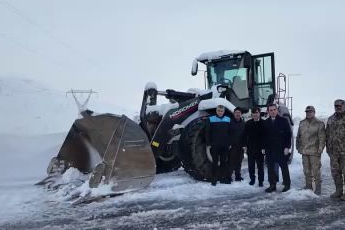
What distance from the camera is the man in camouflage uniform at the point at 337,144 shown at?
6.46m

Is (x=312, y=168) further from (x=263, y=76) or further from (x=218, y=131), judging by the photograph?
(x=263, y=76)

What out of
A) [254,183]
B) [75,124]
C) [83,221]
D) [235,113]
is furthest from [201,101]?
[83,221]

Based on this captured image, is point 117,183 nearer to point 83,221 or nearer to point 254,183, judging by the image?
point 83,221

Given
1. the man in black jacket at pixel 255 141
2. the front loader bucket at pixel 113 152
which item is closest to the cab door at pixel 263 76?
the man in black jacket at pixel 255 141

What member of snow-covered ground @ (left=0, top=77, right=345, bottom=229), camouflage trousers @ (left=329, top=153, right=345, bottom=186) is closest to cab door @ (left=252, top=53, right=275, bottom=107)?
snow-covered ground @ (left=0, top=77, right=345, bottom=229)

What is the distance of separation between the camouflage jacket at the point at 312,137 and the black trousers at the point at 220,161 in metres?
1.36

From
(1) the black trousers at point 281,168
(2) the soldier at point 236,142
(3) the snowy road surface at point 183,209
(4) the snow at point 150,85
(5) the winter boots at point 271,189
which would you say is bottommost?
(3) the snowy road surface at point 183,209

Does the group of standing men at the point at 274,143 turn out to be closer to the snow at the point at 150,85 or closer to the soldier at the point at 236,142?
the soldier at the point at 236,142

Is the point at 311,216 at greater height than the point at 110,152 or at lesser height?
lesser

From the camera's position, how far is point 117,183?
22.4 ft

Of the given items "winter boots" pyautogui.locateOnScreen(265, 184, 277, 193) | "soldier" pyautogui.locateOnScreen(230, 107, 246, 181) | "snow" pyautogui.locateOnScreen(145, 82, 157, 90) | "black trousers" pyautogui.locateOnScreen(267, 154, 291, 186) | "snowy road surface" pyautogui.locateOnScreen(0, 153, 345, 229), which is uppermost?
"snow" pyautogui.locateOnScreen(145, 82, 157, 90)

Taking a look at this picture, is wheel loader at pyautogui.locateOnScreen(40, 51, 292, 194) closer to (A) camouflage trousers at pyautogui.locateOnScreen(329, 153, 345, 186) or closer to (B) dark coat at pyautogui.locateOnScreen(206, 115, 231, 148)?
(B) dark coat at pyautogui.locateOnScreen(206, 115, 231, 148)

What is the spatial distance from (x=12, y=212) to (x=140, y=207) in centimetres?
192

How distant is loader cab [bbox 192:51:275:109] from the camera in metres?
9.50
